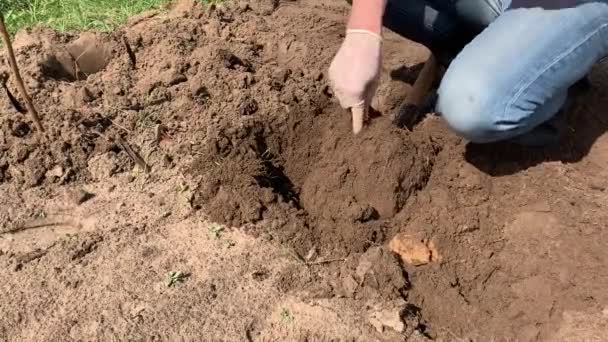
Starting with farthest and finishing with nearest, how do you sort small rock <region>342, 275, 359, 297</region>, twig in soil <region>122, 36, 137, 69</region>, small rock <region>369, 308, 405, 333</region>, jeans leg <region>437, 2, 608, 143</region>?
twig in soil <region>122, 36, 137, 69</region> → jeans leg <region>437, 2, 608, 143</region> → small rock <region>342, 275, 359, 297</region> → small rock <region>369, 308, 405, 333</region>

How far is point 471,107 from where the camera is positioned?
2.15 m

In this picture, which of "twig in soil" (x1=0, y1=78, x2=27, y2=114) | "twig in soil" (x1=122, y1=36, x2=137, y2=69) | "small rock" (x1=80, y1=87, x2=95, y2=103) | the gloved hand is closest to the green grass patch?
"twig in soil" (x1=122, y1=36, x2=137, y2=69)

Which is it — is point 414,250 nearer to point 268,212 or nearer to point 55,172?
point 268,212

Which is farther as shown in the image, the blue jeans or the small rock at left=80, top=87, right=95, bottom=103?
the small rock at left=80, top=87, right=95, bottom=103

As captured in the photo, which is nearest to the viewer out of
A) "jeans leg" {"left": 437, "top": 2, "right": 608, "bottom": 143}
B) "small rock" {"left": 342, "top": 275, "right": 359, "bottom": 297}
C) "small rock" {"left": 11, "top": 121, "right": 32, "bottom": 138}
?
"small rock" {"left": 342, "top": 275, "right": 359, "bottom": 297}

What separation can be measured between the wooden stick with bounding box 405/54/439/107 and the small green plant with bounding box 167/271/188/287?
116 cm

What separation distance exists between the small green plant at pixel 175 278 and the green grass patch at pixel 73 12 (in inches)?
64.3

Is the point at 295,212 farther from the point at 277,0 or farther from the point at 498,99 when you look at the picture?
the point at 277,0

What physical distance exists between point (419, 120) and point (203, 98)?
0.84 m

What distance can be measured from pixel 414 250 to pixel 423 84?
2.77ft

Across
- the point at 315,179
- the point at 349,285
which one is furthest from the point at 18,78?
the point at 349,285

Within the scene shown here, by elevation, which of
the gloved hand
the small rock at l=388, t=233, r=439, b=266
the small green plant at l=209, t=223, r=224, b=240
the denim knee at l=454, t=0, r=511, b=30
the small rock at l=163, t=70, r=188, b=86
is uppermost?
the gloved hand

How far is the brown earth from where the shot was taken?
1908 mm

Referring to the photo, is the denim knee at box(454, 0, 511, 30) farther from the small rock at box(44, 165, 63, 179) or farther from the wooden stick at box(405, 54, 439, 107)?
the small rock at box(44, 165, 63, 179)
